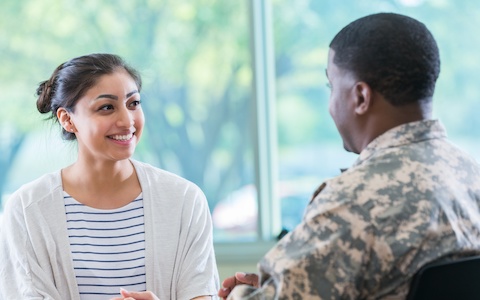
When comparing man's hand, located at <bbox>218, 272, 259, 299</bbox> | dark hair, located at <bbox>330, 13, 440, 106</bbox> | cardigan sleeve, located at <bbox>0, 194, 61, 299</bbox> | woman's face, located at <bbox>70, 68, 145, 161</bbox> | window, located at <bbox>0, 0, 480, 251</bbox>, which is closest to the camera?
dark hair, located at <bbox>330, 13, 440, 106</bbox>

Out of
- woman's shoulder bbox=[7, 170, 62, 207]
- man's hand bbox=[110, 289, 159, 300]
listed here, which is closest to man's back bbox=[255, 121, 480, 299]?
man's hand bbox=[110, 289, 159, 300]

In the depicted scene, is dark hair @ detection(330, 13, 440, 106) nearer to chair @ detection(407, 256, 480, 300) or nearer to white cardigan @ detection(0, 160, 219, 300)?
chair @ detection(407, 256, 480, 300)

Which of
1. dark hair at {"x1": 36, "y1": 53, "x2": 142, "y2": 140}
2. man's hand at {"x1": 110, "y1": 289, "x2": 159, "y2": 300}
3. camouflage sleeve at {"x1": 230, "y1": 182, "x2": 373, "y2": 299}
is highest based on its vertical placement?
dark hair at {"x1": 36, "y1": 53, "x2": 142, "y2": 140}

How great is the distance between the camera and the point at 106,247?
2590mm

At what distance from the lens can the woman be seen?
254 cm

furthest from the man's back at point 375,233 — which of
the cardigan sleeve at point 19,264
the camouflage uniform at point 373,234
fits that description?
the cardigan sleeve at point 19,264

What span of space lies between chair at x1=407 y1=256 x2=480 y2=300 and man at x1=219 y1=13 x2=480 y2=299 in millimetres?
35

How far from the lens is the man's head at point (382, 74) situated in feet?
5.43

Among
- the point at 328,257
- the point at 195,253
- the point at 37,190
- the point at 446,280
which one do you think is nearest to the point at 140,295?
the point at 195,253

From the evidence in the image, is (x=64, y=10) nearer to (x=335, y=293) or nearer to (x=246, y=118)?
(x=246, y=118)

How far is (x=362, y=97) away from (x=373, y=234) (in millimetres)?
288

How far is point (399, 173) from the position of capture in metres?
1.60

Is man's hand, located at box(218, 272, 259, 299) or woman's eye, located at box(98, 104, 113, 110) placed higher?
woman's eye, located at box(98, 104, 113, 110)

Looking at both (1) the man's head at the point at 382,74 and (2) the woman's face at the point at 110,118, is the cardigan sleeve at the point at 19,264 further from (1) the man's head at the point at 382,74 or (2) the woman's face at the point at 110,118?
(1) the man's head at the point at 382,74
